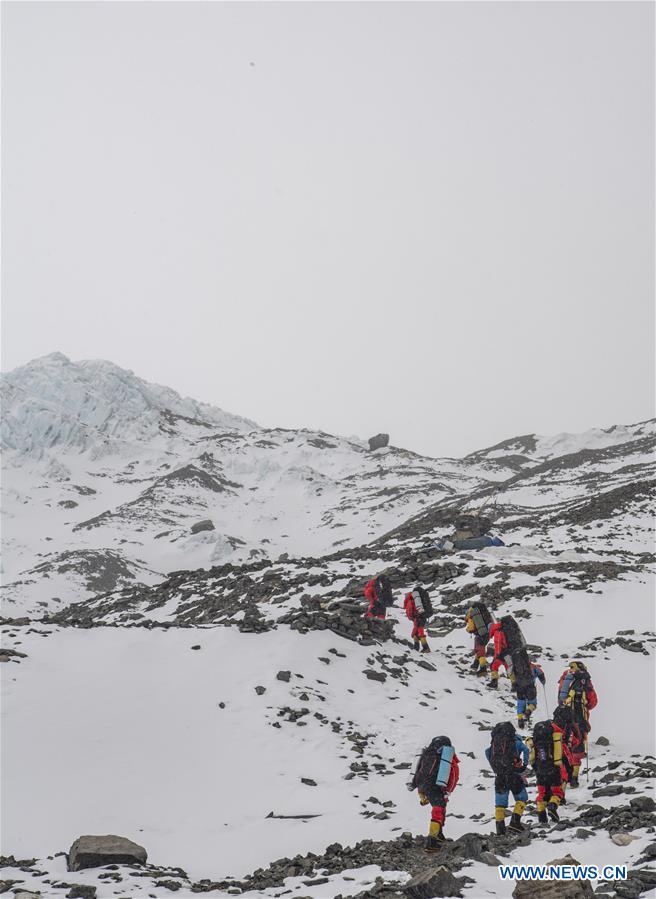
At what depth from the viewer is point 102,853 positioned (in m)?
8.39

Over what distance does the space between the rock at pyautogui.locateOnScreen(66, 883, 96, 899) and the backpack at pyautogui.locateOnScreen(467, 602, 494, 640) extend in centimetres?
1341

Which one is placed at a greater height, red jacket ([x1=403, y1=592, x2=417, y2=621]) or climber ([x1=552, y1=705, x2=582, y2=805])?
red jacket ([x1=403, y1=592, x2=417, y2=621])

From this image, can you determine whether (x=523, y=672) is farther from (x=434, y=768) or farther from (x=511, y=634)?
(x=434, y=768)

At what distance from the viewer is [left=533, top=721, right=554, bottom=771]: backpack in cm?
986

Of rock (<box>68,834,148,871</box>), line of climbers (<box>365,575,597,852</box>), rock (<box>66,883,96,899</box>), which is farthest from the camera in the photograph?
line of climbers (<box>365,575,597,852</box>)

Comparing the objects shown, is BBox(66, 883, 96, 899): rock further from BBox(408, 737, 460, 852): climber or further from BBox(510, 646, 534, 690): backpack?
BBox(510, 646, 534, 690): backpack

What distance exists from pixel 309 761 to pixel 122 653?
577 centimetres

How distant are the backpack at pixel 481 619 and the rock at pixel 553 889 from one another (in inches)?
496

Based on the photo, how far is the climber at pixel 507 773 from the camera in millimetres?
9414

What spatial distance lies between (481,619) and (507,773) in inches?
371

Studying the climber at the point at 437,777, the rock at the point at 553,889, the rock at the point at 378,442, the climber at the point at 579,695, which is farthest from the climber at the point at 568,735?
the rock at the point at 378,442

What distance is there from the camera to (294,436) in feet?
454

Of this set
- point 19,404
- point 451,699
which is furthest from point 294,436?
point 451,699

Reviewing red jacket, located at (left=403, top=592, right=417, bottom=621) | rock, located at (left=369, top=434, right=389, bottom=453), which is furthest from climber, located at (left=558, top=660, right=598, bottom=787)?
rock, located at (left=369, top=434, right=389, bottom=453)
